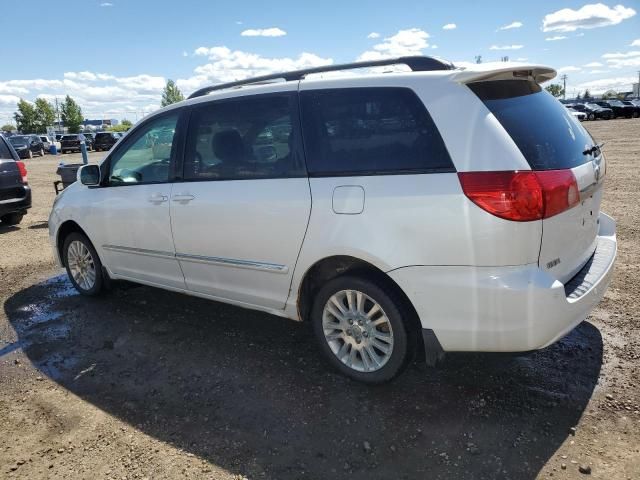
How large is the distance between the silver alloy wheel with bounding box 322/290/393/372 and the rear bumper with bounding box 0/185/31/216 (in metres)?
7.88

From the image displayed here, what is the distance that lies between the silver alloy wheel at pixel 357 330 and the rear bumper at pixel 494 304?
0.33m

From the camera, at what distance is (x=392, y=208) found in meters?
2.87

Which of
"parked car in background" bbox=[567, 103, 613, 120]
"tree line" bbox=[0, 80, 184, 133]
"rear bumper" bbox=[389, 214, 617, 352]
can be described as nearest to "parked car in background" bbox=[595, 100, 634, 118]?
"parked car in background" bbox=[567, 103, 613, 120]

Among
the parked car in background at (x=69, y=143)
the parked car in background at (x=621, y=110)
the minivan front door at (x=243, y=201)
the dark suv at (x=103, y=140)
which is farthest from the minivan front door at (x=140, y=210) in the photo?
the parked car in background at (x=621, y=110)

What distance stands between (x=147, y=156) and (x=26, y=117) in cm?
9871

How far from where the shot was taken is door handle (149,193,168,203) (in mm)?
4090

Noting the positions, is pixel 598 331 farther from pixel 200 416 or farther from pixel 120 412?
pixel 120 412

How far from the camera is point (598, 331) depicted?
389cm

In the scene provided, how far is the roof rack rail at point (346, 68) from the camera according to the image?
3051 mm

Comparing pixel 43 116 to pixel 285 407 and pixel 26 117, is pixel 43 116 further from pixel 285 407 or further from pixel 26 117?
pixel 285 407

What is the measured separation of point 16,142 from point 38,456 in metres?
41.4

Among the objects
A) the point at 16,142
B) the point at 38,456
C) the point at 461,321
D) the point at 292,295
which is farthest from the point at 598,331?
the point at 16,142

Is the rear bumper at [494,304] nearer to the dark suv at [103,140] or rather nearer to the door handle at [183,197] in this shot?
the door handle at [183,197]

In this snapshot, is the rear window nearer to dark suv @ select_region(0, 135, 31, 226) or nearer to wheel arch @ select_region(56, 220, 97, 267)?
wheel arch @ select_region(56, 220, 97, 267)
